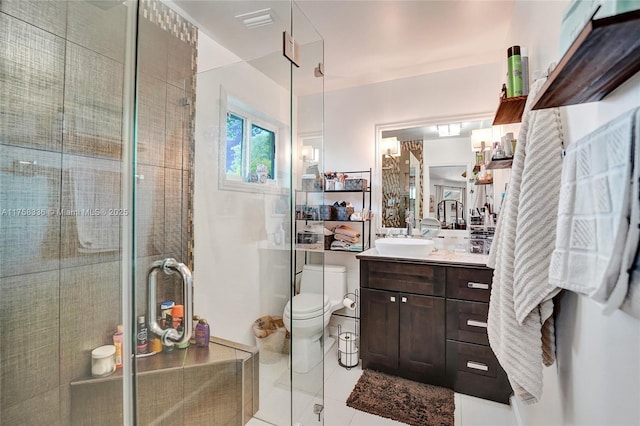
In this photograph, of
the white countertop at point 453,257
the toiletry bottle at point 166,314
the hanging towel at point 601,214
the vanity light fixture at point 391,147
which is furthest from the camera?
the vanity light fixture at point 391,147

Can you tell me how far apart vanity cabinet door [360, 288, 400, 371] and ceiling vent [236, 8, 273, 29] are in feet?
6.62

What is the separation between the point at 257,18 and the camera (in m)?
1.90

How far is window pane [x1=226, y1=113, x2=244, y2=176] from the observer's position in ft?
6.52

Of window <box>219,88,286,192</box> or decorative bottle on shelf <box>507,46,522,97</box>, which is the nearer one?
decorative bottle on shelf <box>507,46,522,97</box>

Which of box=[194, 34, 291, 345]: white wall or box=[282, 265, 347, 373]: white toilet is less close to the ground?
box=[194, 34, 291, 345]: white wall

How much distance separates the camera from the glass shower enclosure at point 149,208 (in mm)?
1092

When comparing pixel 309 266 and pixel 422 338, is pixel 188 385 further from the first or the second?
pixel 422 338

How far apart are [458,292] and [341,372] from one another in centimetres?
107

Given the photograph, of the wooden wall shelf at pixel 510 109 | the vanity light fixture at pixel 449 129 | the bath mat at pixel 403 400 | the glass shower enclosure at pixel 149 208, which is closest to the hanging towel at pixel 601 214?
the wooden wall shelf at pixel 510 109

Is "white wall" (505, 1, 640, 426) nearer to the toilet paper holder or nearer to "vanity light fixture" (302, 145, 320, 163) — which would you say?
the toilet paper holder

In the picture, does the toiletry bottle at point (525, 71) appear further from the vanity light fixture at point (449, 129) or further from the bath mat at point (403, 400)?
the bath mat at point (403, 400)

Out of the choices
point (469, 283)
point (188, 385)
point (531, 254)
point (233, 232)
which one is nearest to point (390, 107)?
point (469, 283)

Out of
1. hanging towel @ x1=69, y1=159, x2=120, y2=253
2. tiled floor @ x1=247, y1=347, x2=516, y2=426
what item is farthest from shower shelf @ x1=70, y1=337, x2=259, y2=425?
hanging towel @ x1=69, y1=159, x2=120, y2=253

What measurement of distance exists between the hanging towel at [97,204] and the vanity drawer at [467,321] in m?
2.00
